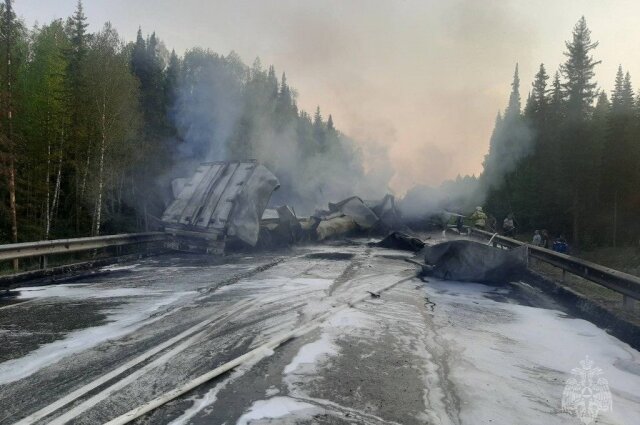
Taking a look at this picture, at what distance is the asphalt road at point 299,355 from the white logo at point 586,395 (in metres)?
0.06

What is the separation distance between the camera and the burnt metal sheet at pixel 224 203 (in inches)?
501

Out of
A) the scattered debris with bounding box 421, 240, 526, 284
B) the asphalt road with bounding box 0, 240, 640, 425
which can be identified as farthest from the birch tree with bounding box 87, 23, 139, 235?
the scattered debris with bounding box 421, 240, 526, 284

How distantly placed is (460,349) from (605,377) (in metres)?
1.24

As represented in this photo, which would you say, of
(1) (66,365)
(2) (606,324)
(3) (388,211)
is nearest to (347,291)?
(2) (606,324)

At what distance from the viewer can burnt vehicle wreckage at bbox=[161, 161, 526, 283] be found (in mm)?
9086

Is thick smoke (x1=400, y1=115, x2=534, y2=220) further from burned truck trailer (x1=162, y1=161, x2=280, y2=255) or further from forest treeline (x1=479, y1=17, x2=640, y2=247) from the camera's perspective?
burned truck trailer (x1=162, y1=161, x2=280, y2=255)

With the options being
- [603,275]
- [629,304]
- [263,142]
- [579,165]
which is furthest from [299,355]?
[263,142]

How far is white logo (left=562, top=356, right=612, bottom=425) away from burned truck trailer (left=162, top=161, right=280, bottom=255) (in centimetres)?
1000

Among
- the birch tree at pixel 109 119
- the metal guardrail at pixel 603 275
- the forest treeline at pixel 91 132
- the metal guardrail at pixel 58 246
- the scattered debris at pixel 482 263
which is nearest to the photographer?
the metal guardrail at pixel 603 275

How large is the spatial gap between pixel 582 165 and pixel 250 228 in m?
32.3

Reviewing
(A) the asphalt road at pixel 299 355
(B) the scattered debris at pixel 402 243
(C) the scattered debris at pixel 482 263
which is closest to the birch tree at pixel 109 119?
(B) the scattered debris at pixel 402 243

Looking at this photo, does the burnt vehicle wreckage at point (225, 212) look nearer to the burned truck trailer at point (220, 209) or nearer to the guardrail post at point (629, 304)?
the burned truck trailer at point (220, 209)

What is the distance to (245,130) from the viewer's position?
4344cm

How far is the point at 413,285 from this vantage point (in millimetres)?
8500
